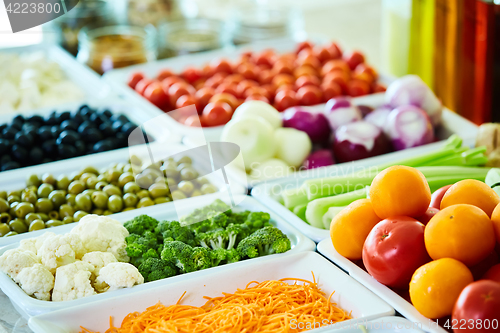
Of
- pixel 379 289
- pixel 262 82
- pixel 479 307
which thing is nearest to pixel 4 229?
pixel 379 289

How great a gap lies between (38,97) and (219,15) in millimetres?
1859

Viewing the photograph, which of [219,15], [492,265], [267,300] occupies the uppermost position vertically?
[219,15]

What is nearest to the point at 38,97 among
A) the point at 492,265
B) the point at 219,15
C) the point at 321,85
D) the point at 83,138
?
the point at 83,138

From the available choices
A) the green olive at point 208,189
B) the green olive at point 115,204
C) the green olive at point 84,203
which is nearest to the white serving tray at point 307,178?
the green olive at point 208,189

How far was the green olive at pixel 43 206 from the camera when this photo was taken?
6.40 feet

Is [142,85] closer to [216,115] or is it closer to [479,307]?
[216,115]

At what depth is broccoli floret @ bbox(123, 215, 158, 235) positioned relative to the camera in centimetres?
171

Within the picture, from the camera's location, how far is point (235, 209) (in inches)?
76.1

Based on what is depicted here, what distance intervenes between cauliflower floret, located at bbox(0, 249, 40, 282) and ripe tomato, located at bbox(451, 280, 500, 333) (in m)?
1.06

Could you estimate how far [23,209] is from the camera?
1911 mm

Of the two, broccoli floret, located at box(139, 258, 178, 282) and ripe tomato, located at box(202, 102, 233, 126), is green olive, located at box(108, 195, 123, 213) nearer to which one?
broccoli floret, located at box(139, 258, 178, 282)

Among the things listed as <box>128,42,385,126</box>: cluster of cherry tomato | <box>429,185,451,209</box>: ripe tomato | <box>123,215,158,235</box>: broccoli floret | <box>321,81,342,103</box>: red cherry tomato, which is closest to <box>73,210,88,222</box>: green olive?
<box>123,215,158,235</box>: broccoli floret

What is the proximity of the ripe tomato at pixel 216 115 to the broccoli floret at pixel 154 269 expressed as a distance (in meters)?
1.05

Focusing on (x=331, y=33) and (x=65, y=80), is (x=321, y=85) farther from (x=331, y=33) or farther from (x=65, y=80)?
(x=331, y=33)
